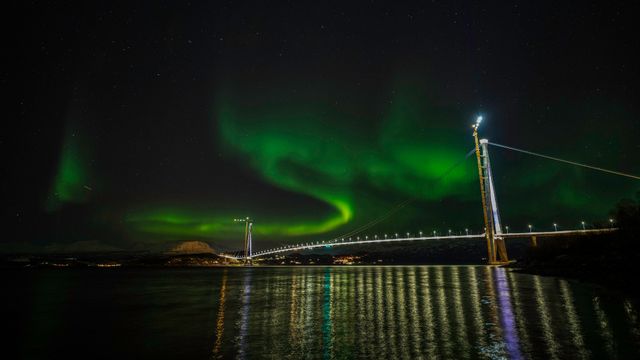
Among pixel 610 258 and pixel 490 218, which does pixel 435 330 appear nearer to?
pixel 610 258

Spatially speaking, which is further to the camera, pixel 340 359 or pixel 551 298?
pixel 551 298

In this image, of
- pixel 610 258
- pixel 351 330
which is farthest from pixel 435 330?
pixel 610 258

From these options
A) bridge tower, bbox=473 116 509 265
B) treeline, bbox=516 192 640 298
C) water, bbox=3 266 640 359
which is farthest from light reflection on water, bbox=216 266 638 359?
bridge tower, bbox=473 116 509 265

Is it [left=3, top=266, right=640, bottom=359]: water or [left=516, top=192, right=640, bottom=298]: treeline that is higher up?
[left=516, top=192, right=640, bottom=298]: treeline

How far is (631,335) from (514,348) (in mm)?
3933

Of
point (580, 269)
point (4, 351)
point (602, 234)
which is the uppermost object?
point (602, 234)

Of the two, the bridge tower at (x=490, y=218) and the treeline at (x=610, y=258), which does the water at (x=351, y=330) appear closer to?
the treeline at (x=610, y=258)

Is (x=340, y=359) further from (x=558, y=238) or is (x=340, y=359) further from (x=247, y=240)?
(x=247, y=240)

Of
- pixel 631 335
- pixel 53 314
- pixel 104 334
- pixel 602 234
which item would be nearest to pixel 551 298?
Result: pixel 631 335

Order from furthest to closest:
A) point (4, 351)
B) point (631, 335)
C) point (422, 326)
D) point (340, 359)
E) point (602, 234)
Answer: point (602, 234)
point (422, 326)
point (4, 351)
point (631, 335)
point (340, 359)

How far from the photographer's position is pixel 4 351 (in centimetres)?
1148

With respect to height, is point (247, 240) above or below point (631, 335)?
above

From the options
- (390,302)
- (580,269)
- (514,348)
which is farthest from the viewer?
(580,269)

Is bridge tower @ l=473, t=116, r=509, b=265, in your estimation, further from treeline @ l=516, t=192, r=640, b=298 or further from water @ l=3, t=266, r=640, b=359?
water @ l=3, t=266, r=640, b=359
